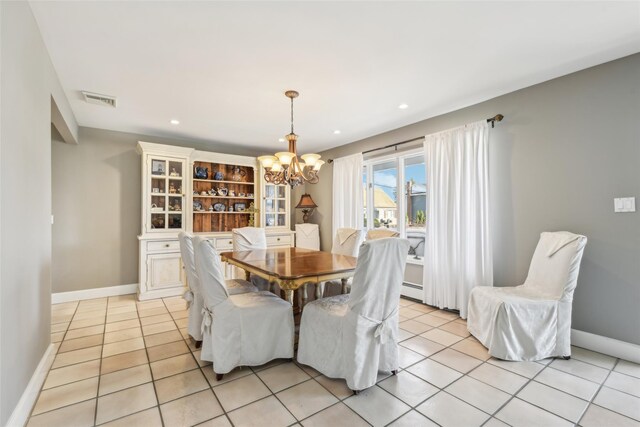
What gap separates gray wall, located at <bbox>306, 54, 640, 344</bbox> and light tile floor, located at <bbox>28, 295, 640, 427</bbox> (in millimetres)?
598

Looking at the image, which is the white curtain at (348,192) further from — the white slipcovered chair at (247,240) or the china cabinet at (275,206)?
the white slipcovered chair at (247,240)

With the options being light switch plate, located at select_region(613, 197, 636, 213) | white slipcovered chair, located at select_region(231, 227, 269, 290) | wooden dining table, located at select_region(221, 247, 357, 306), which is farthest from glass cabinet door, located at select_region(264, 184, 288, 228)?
light switch plate, located at select_region(613, 197, 636, 213)

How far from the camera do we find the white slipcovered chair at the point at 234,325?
2.10 meters

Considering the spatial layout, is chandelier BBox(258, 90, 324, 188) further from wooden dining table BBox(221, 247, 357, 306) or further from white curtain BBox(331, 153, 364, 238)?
white curtain BBox(331, 153, 364, 238)

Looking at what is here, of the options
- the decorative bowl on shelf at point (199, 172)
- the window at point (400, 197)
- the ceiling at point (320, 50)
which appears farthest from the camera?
the decorative bowl on shelf at point (199, 172)

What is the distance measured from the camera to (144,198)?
4176 mm

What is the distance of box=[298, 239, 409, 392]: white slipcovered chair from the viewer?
190 cm

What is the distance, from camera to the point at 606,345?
2.43m

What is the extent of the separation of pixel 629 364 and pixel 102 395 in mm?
3826

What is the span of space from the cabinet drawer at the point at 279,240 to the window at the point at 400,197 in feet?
5.01

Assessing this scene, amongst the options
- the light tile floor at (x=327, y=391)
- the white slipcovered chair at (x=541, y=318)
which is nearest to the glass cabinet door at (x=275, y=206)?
the light tile floor at (x=327, y=391)

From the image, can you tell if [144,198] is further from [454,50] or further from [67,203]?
[454,50]

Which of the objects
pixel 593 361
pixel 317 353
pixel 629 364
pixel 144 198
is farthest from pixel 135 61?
pixel 629 364

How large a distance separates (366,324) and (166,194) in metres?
3.69
